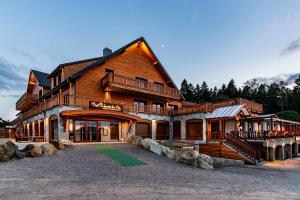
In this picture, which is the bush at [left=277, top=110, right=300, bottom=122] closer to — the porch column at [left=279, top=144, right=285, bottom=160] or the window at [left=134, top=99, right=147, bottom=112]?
the porch column at [left=279, top=144, right=285, bottom=160]

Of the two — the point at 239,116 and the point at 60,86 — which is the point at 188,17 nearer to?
the point at 239,116

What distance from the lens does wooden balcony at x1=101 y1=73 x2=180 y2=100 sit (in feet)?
71.0

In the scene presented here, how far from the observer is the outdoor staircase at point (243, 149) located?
17.2m

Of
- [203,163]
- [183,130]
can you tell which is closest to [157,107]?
[183,130]

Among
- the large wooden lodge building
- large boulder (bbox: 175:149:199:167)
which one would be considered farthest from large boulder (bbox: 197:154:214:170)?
the large wooden lodge building

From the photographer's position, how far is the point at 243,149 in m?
18.1

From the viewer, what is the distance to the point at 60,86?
2203 centimetres

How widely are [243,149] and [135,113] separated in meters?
12.1

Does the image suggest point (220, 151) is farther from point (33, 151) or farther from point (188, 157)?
point (33, 151)

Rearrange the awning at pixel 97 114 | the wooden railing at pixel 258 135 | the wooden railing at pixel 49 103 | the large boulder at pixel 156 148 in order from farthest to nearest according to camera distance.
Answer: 1. the wooden railing at pixel 258 135
2. the wooden railing at pixel 49 103
3. the awning at pixel 97 114
4. the large boulder at pixel 156 148

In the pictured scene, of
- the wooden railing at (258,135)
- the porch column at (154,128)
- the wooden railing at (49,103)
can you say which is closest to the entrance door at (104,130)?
the wooden railing at (49,103)

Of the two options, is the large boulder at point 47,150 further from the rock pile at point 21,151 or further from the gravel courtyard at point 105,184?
the gravel courtyard at point 105,184

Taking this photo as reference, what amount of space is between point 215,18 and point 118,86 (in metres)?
14.0

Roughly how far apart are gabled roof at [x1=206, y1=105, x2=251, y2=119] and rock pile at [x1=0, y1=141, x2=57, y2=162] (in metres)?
16.6
